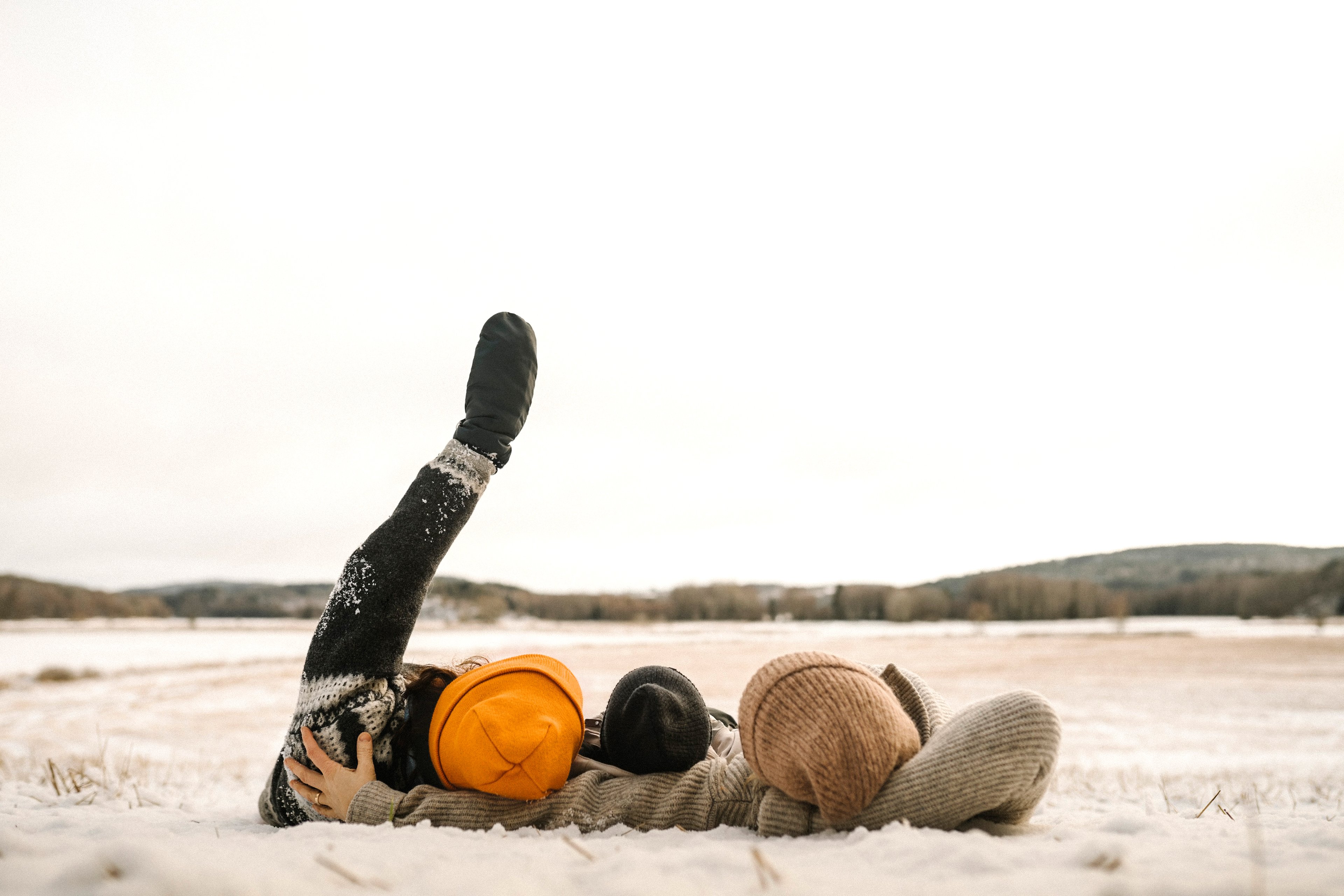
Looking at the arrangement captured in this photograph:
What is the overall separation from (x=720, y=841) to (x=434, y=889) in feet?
2.78

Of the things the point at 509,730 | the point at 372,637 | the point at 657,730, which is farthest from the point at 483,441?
the point at 657,730

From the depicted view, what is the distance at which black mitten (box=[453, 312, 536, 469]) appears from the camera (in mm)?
2977

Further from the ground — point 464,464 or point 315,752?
point 464,464

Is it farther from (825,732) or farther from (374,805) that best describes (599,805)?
(825,732)

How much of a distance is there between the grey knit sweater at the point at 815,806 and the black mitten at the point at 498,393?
4.25ft

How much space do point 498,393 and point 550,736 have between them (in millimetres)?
1368

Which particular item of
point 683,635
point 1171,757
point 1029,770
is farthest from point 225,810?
point 683,635

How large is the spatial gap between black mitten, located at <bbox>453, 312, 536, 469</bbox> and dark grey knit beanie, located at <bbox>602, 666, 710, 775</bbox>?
1142 millimetres

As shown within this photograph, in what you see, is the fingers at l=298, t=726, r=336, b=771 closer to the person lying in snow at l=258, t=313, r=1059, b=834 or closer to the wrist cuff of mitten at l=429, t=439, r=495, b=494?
the person lying in snow at l=258, t=313, r=1059, b=834

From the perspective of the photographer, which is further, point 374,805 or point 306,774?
point 306,774

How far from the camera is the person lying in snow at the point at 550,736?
1.98m

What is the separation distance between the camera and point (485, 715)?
2314 mm

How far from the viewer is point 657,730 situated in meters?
2.49

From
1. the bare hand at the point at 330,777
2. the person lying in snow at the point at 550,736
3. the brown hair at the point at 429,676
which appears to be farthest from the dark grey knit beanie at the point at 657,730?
the bare hand at the point at 330,777
